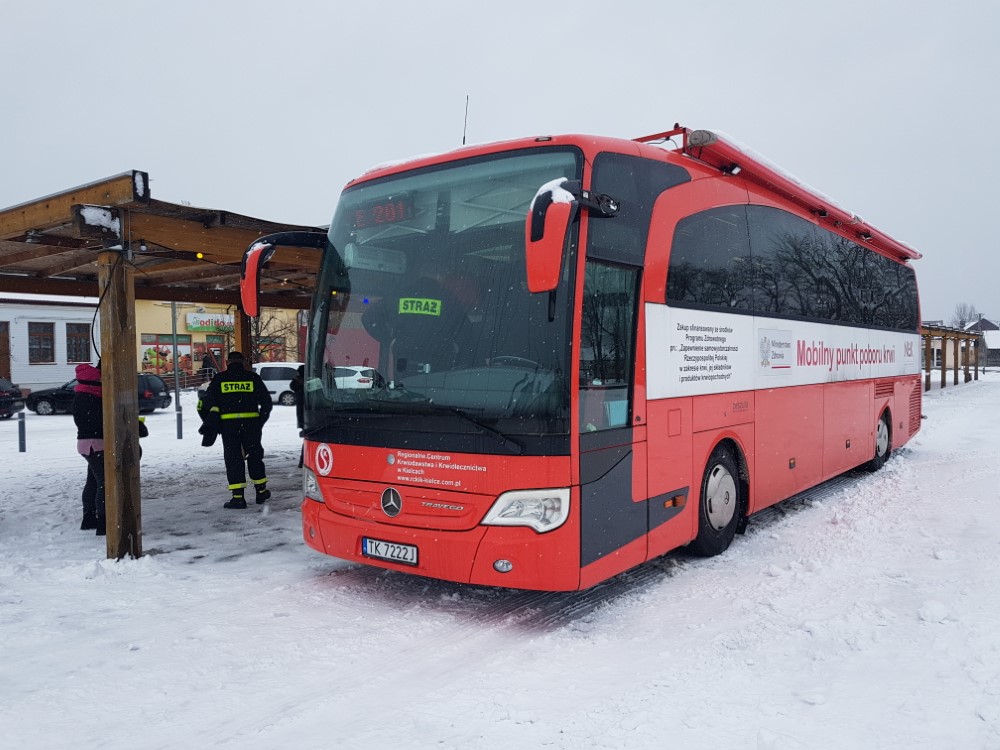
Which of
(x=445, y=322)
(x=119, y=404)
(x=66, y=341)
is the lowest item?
(x=119, y=404)

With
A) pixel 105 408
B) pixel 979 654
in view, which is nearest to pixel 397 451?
pixel 105 408

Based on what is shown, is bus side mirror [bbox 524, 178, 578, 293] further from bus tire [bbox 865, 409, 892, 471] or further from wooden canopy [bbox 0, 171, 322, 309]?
bus tire [bbox 865, 409, 892, 471]

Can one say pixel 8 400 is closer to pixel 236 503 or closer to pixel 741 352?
pixel 236 503

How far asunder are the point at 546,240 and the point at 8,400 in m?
26.8

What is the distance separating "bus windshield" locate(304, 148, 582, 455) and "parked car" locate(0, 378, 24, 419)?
2439 cm

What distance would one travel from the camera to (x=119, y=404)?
21.1 ft

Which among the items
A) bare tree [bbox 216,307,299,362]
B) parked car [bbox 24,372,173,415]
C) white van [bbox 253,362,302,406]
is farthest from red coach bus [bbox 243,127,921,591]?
bare tree [bbox 216,307,299,362]

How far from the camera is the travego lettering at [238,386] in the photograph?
8875 mm

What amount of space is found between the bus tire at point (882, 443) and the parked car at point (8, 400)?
84.6ft

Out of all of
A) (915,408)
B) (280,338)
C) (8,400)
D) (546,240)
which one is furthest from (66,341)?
(546,240)

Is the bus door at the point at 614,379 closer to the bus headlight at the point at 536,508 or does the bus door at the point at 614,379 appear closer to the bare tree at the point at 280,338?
the bus headlight at the point at 536,508

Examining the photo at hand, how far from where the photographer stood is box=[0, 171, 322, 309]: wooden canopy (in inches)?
243

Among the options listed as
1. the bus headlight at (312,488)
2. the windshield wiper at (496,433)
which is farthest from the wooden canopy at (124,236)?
the windshield wiper at (496,433)

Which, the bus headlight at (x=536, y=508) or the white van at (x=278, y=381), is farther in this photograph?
the white van at (x=278, y=381)
